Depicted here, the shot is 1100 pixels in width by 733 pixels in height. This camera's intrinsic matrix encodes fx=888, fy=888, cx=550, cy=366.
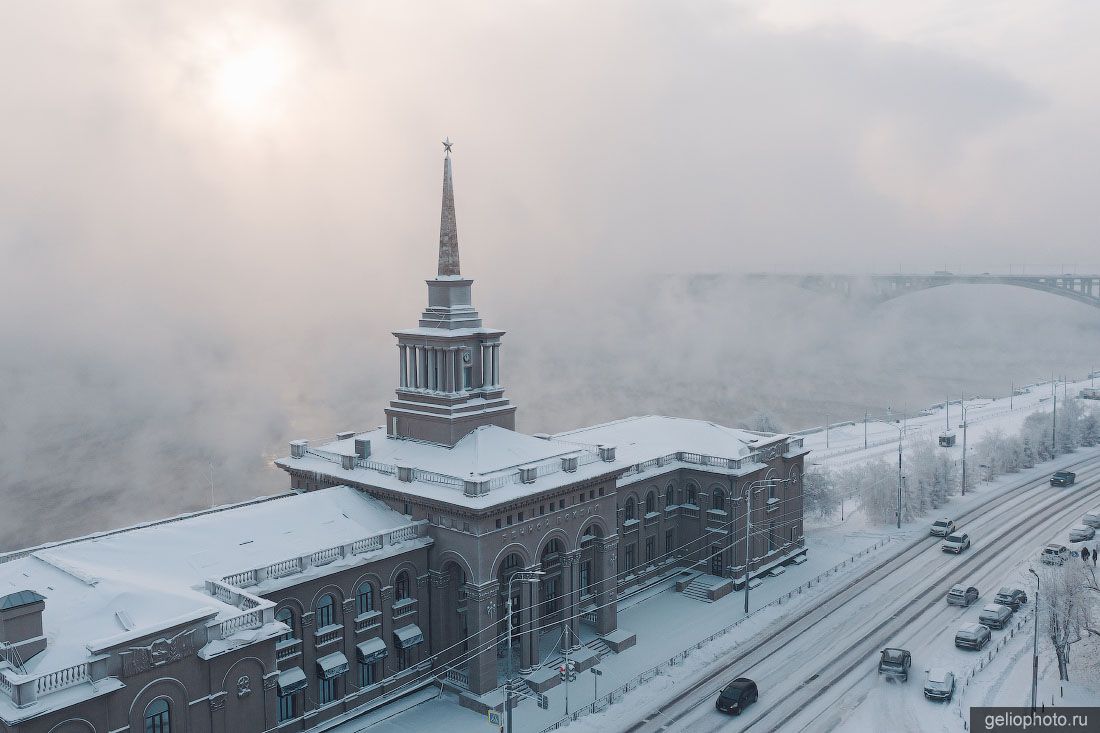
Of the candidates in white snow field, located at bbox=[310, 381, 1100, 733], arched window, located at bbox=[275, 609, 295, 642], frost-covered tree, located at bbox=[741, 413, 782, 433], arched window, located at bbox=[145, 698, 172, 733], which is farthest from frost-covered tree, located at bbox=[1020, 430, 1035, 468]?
arched window, located at bbox=[145, 698, 172, 733]

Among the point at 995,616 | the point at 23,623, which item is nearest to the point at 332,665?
the point at 23,623

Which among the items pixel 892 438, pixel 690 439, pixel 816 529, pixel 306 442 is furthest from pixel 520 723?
pixel 892 438

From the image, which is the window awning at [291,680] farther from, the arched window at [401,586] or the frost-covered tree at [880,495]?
the frost-covered tree at [880,495]

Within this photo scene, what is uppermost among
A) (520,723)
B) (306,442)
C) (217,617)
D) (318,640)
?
(306,442)

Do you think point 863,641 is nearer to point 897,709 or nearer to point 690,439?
Result: point 897,709

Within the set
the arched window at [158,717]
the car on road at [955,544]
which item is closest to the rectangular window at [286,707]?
the arched window at [158,717]

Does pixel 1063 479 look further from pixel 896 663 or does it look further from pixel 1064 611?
pixel 896 663

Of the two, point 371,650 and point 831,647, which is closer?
point 371,650
